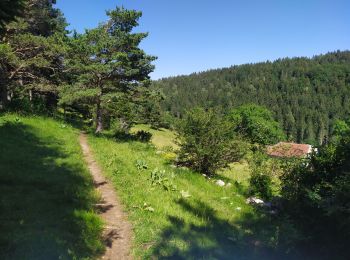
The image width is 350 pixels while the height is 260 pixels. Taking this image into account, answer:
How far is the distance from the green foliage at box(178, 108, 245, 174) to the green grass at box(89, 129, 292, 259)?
1095 millimetres

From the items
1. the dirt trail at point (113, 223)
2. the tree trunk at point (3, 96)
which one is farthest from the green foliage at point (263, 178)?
the tree trunk at point (3, 96)

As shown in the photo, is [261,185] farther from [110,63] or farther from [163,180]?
[110,63]

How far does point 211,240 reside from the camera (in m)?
7.91

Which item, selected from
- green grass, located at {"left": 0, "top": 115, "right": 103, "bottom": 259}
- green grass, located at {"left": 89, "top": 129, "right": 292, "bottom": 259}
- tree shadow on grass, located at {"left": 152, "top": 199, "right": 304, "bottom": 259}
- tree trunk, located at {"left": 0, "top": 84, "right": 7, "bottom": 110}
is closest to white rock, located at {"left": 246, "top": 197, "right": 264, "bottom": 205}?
green grass, located at {"left": 89, "top": 129, "right": 292, "bottom": 259}

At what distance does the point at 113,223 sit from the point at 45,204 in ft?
5.48

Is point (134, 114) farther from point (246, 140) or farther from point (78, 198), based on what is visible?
point (78, 198)

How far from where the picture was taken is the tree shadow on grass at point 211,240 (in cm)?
719

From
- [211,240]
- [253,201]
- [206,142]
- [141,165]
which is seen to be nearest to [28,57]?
[141,165]

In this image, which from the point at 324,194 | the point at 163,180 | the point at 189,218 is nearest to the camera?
the point at 324,194

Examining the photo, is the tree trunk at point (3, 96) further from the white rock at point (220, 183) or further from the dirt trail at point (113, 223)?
the white rock at point (220, 183)

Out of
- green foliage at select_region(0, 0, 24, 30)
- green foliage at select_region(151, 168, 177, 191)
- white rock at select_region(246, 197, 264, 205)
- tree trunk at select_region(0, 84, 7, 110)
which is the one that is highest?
green foliage at select_region(0, 0, 24, 30)

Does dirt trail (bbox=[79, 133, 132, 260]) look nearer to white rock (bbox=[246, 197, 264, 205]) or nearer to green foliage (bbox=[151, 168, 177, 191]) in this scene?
green foliage (bbox=[151, 168, 177, 191])

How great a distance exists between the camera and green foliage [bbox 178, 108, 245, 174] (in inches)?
578

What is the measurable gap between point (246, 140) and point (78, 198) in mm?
8727
